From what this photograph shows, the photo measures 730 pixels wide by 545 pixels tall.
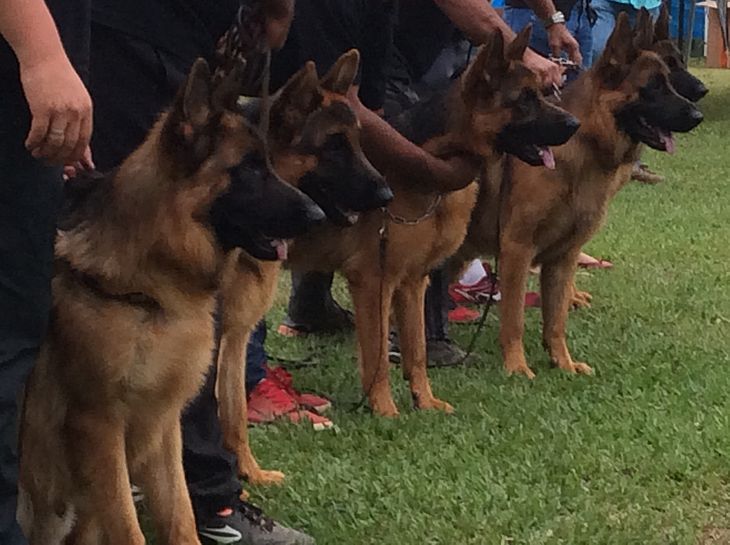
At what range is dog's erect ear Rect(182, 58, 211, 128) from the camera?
7.52ft

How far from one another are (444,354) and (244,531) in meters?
2.17

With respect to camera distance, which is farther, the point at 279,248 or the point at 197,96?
the point at 279,248

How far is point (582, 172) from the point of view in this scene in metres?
4.80

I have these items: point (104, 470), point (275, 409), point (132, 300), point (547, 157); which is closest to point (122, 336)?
point (132, 300)

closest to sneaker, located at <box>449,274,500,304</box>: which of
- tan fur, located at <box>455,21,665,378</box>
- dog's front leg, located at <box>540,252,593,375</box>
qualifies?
dog's front leg, located at <box>540,252,593,375</box>

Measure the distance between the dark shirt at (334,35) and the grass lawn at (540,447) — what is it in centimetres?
125

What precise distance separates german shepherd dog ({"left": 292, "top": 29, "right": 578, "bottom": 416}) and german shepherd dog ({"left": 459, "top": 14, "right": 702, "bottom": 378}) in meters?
0.49

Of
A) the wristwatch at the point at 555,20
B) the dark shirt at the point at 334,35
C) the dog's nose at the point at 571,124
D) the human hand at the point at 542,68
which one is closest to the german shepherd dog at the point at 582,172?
the wristwatch at the point at 555,20

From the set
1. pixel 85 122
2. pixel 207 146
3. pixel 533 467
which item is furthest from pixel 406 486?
pixel 85 122

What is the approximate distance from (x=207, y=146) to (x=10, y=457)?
2.51 feet

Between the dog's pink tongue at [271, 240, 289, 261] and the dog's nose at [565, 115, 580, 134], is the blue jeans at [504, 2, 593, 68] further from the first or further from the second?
the dog's pink tongue at [271, 240, 289, 261]

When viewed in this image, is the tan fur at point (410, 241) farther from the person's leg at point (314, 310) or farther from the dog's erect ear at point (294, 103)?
the person's leg at point (314, 310)

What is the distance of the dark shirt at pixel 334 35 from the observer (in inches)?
139

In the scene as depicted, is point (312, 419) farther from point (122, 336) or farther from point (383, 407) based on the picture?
point (122, 336)
